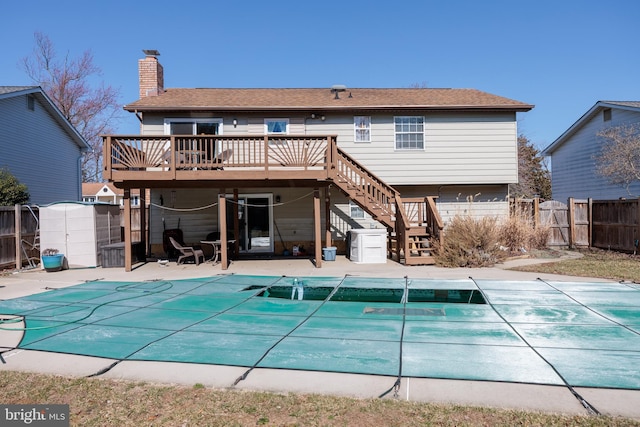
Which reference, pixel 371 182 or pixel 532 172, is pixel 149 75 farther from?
pixel 532 172

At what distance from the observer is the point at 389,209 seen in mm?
12914

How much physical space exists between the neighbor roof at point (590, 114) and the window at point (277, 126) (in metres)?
13.6

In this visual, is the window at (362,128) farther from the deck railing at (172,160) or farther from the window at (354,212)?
the deck railing at (172,160)

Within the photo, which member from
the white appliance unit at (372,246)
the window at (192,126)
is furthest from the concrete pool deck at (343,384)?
the window at (192,126)

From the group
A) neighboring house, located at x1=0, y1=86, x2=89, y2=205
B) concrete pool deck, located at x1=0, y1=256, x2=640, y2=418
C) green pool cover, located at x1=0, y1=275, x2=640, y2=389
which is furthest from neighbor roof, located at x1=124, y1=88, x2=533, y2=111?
concrete pool deck, located at x1=0, y1=256, x2=640, y2=418

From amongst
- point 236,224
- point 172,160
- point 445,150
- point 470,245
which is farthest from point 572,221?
point 172,160

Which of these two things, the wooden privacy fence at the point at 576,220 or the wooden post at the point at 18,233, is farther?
the wooden privacy fence at the point at 576,220

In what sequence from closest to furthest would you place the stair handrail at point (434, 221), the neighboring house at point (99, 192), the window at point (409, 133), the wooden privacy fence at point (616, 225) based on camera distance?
the stair handrail at point (434, 221) → the wooden privacy fence at point (616, 225) → the window at point (409, 133) → the neighboring house at point (99, 192)

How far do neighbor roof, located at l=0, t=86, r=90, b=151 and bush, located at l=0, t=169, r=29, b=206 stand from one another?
3879 millimetres

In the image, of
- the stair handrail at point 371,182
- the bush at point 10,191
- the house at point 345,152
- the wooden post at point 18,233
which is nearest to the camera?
the wooden post at point 18,233

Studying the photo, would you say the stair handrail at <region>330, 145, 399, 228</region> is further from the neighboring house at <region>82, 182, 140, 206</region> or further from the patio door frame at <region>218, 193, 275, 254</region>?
the neighboring house at <region>82, 182, 140, 206</region>

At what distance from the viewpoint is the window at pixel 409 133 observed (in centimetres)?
1500

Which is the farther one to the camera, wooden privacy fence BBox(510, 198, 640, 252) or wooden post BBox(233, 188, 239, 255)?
wooden privacy fence BBox(510, 198, 640, 252)

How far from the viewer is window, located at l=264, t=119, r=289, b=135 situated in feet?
48.3
